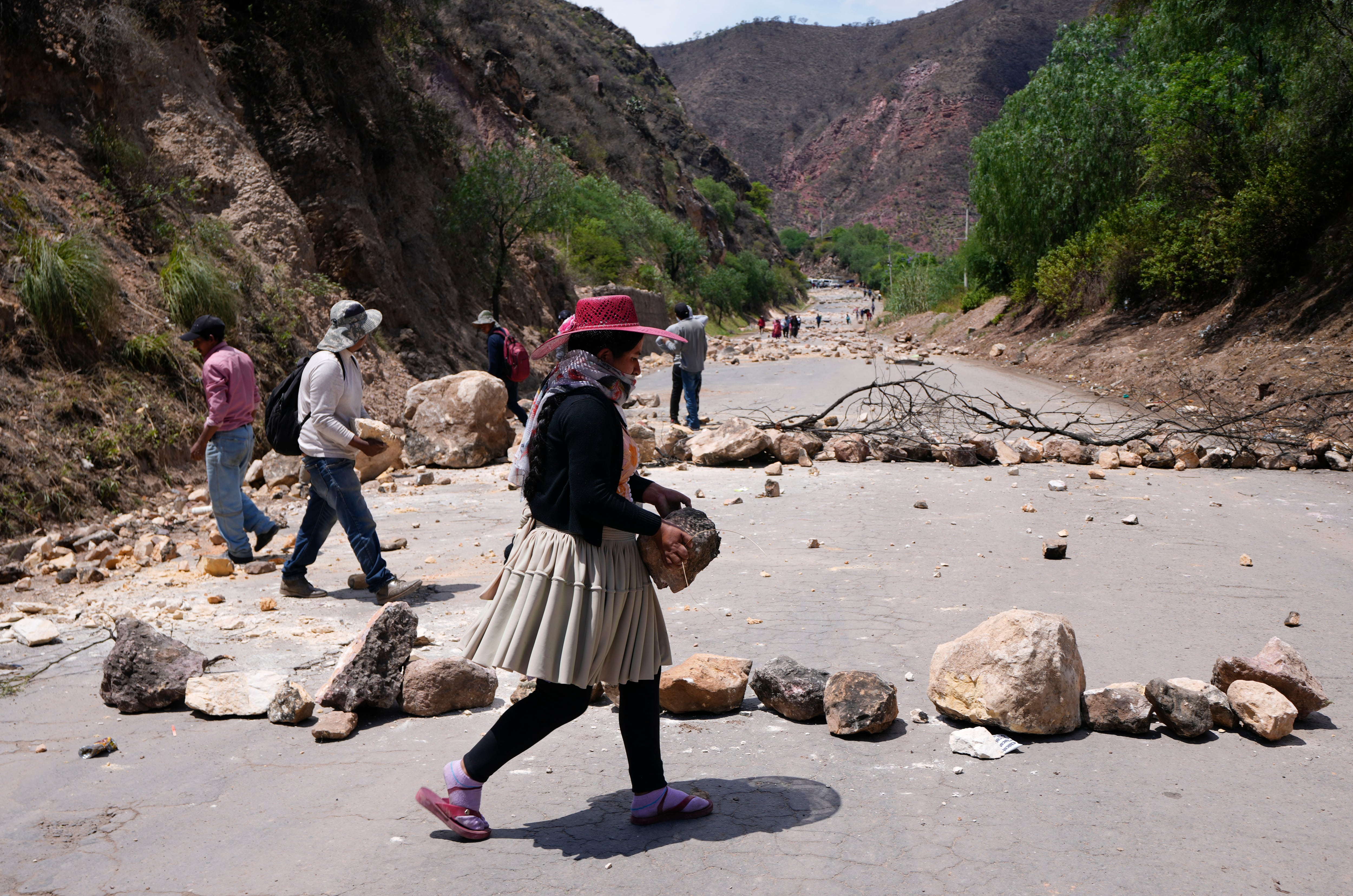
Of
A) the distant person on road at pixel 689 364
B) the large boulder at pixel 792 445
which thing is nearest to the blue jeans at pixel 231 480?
the large boulder at pixel 792 445

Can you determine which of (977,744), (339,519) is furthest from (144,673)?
(977,744)

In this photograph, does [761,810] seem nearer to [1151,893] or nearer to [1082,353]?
[1151,893]

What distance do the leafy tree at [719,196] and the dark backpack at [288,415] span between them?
251ft

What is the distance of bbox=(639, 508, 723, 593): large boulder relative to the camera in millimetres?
2926

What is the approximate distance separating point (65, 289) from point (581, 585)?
925 cm

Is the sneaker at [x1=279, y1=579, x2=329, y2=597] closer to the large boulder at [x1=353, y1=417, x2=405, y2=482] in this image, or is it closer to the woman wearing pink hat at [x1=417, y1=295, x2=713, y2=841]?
the woman wearing pink hat at [x1=417, y1=295, x2=713, y2=841]

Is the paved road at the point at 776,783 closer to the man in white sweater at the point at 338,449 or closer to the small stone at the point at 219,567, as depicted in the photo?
the man in white sweater at the point at 338,449

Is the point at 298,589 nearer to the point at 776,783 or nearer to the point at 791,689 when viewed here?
the point at 791,689

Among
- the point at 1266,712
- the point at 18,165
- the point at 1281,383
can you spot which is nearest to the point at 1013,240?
the point at 1281,383

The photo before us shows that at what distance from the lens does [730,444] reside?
11.2m

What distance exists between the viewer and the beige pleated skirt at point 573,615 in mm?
2857

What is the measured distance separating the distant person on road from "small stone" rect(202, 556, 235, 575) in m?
7.52

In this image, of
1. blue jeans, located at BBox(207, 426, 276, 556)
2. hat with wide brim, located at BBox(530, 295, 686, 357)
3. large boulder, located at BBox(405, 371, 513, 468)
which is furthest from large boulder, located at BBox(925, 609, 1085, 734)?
large boulder, located at BBox(405, 371, 513, 468)

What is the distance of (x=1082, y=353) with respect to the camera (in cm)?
2284
